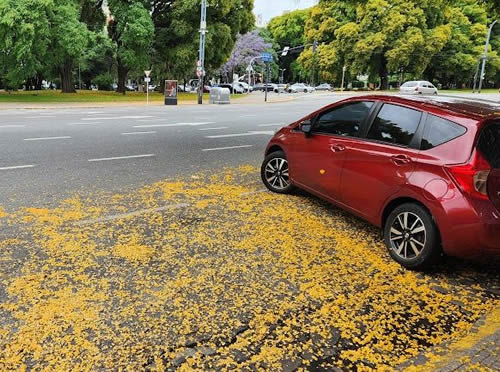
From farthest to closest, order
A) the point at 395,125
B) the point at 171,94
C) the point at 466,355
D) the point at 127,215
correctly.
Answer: the point at 171,94 → the point at 127,215 → the point at 395,125 → the point at 466,355

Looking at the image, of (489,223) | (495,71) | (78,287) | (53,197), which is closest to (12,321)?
(78,287)

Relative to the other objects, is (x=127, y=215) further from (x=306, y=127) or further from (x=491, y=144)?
(x=491, y=144)

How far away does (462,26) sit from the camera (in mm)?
60188

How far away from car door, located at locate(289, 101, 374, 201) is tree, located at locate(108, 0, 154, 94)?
29471 mm

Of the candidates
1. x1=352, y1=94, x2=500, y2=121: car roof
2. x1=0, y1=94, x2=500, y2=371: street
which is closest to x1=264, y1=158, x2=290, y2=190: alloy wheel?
x1=0, y1=94, x2=500, y2=371: street

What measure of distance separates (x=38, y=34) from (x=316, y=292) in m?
25.5

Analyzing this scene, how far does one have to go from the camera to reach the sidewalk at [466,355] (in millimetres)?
2715

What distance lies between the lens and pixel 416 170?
13.3 feet

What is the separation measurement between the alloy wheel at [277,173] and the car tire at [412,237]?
2286 mm

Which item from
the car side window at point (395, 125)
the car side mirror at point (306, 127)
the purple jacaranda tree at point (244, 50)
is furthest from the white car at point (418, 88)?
the car side window at point (395, 125)

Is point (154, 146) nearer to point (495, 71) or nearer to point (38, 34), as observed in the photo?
point (38, 34)

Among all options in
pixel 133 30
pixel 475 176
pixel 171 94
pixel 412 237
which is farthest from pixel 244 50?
pixel 475 176

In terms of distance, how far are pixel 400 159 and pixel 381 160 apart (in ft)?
0.80

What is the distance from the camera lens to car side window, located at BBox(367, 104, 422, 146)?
4.35m
